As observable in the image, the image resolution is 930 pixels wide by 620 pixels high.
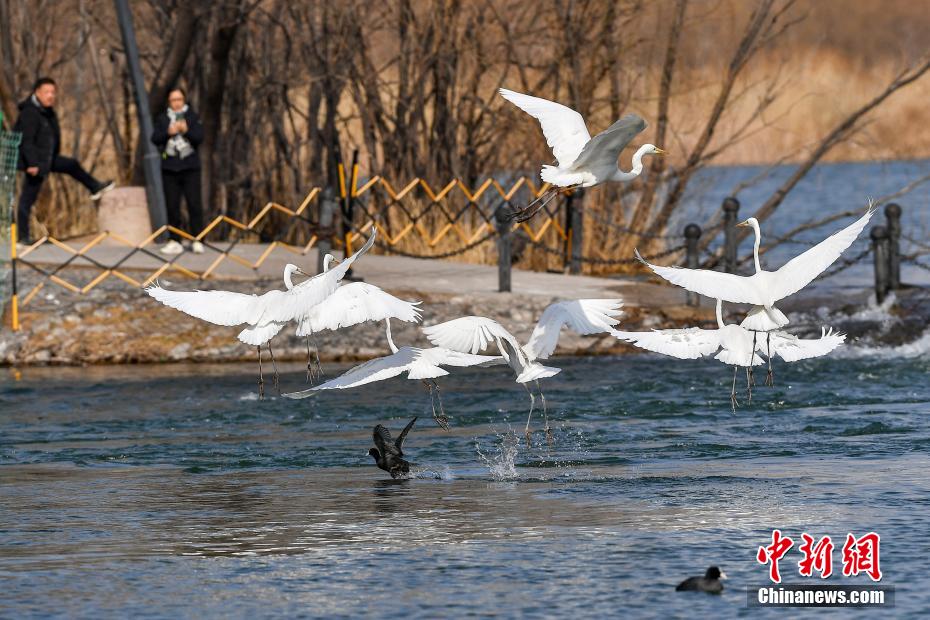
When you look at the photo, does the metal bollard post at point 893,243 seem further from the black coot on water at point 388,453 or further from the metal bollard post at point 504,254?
the black coot on water at point 388,453

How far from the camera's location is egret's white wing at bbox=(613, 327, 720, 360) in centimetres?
1134

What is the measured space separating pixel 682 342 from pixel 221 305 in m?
2.90

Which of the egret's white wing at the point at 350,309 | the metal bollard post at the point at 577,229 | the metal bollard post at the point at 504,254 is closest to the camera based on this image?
the egret's white wing at the point at 350,309

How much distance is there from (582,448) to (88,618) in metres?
5.54

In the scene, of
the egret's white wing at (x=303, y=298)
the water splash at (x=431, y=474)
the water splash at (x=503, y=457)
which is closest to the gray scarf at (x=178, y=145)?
the water splash at (x=503, y=457)

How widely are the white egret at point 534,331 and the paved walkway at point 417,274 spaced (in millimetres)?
8110

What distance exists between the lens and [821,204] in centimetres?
5238

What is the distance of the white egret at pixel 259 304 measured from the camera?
10828 mm

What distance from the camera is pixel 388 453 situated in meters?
11.6

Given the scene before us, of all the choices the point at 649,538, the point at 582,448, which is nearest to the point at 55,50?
the point at 582,448

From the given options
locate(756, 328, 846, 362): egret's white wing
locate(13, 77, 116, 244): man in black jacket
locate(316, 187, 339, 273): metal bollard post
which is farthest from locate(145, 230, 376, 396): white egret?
locate(13, 77, 116, 244): man in black jacket

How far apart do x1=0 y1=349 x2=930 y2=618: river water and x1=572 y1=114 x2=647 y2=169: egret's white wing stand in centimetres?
206

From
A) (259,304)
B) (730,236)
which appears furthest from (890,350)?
(259,304)

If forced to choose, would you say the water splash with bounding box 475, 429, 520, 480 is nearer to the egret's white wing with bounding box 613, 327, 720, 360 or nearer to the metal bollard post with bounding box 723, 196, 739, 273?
the egret's white wing with bounding box 613, 327, 720, 360
